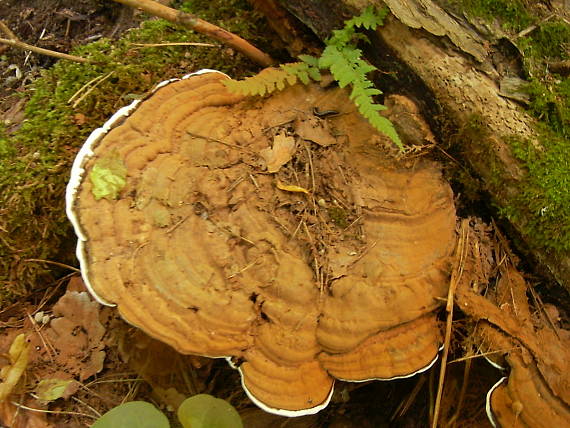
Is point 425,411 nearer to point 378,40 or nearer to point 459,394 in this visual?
point 459,394

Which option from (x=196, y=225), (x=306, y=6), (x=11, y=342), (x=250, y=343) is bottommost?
(x=11, y=342)

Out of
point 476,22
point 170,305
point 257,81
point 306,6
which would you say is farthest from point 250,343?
point 476,22

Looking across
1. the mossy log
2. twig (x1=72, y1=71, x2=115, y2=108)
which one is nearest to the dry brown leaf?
twig (x1=72, y1=71, x2=115, y2=108)

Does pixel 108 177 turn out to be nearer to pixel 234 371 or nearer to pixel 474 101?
pixel 234 371

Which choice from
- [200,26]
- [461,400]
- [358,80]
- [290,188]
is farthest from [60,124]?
[461,400]

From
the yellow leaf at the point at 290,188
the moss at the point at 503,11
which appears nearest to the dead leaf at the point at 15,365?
the yellow leaf at the point at 290,188

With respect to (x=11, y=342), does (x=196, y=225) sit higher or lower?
higher

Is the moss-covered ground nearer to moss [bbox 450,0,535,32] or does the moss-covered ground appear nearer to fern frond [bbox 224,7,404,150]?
moss [bbox 450,0,535,32]
